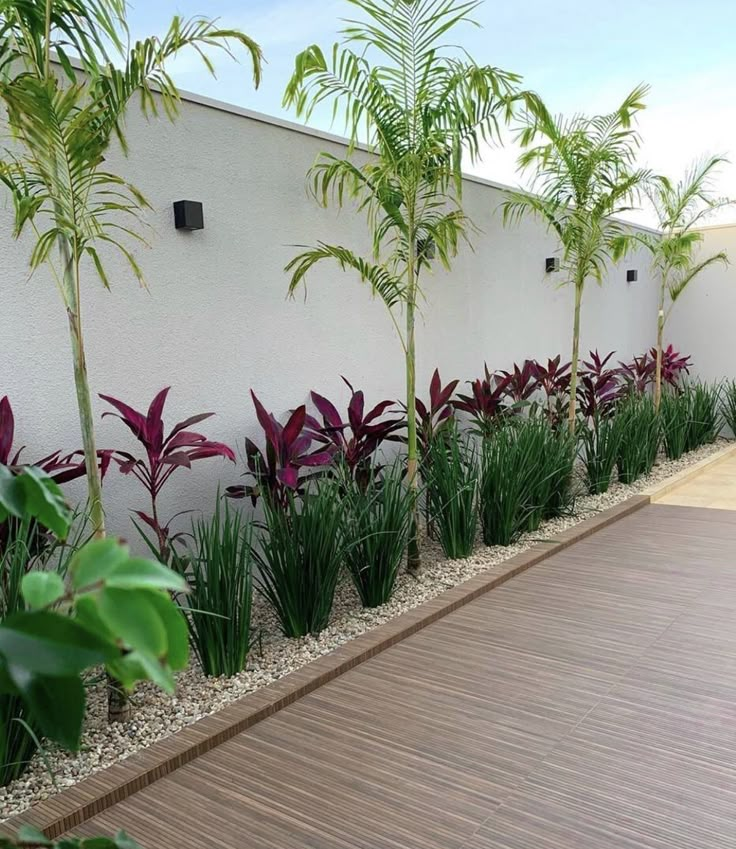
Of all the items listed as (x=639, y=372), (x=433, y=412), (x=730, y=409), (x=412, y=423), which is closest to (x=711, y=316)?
(x=730, y=409)

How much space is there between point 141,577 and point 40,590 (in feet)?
0.25

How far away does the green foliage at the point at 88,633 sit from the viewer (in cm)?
39

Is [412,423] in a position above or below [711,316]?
below

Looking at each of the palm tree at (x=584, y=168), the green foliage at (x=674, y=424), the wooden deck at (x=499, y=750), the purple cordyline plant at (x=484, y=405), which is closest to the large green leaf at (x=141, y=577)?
the wooden deck at (x=499, y=750)

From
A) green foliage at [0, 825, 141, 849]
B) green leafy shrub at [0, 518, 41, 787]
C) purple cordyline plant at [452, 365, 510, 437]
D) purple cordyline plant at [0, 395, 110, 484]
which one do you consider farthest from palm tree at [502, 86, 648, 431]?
green foliage at [0, 825, 141, 849]

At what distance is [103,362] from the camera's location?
11.1 feet

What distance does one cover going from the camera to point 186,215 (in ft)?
11.8

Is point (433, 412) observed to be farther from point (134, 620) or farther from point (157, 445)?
point (134, 620)

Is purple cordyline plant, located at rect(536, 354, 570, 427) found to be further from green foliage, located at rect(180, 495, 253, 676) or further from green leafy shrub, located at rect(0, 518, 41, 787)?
green leafy shrub, located at rect(0, 518, 41, 787)

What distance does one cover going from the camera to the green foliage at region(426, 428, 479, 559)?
13.5ft

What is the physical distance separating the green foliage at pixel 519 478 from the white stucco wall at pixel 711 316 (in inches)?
219

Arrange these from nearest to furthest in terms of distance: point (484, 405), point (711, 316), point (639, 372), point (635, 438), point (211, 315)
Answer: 1. point (211, 315)
2. point (484, 405)
3. point (635, 438)
4. point (639, 372)
5. point (711, 316)

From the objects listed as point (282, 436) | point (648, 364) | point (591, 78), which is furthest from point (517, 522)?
point (591, 78)

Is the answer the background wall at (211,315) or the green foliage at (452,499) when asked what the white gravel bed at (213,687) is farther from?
the background wall at (211,315)
